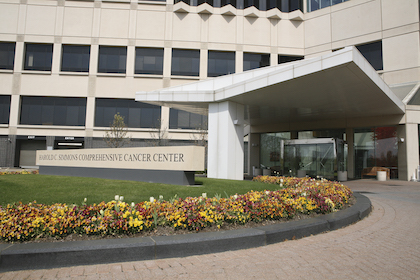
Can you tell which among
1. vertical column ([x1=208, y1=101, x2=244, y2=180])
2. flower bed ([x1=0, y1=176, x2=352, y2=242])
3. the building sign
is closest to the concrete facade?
vertical column ([x1=208, y1=101, x2=244, y2=180])

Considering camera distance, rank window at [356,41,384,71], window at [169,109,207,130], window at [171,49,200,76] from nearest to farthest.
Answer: window at [356,41,384,71] → window at [169,109,207,130] → window at [171,49,200,76]

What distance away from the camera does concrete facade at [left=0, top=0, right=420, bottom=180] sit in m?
31.2

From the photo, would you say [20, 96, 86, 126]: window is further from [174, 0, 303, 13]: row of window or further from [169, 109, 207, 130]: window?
[174, 0, 303, 13]: row of window

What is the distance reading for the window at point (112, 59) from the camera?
106 ft

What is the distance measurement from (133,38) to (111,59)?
3325 millimetres

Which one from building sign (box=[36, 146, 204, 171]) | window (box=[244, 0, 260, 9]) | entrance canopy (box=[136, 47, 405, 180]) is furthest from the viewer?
window (box=[244, 0, 260, 9])

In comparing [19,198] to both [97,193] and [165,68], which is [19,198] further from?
[165,68]

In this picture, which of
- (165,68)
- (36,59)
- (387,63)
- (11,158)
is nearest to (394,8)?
(387,63)

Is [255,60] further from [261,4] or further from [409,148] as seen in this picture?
[409,148]

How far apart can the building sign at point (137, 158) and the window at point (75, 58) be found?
17003mm

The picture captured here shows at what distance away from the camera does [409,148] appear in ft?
72.2

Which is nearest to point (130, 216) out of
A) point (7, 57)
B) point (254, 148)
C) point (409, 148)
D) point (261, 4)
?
point (409, 148)

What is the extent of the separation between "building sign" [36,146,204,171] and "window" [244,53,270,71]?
72.5 ft

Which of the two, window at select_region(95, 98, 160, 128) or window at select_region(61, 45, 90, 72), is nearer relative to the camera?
window at select_region(95, 98, 160, 128)
